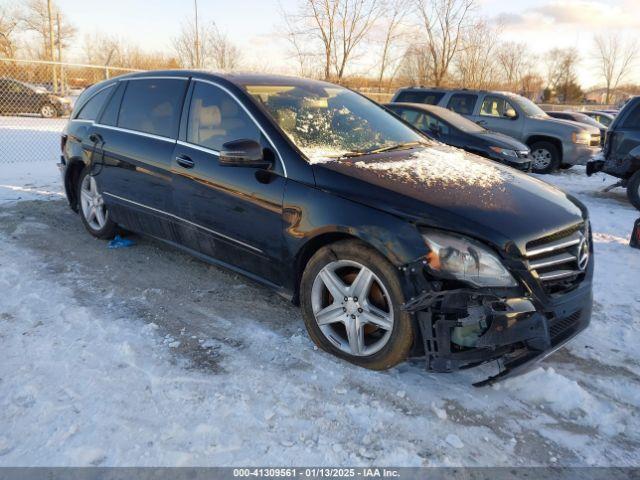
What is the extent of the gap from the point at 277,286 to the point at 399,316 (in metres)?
1.02

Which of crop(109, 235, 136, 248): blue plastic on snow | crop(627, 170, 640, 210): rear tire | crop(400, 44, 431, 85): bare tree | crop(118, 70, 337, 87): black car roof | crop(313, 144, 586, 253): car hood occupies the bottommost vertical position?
crop(109, 235, 136, 248): blue plastic on snow

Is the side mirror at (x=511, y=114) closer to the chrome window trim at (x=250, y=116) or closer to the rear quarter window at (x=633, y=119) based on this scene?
the rear quarter window at (x=633, y=119)

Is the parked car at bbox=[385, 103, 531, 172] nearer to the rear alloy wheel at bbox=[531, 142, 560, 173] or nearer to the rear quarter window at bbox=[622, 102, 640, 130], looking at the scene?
the rear quarter window at bbox=[622, 102, 640, 130]

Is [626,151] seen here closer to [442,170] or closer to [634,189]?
[634,189]

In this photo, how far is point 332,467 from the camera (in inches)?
84.4

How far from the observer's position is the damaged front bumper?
2453mm

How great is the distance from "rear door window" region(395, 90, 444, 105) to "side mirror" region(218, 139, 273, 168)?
903 cm

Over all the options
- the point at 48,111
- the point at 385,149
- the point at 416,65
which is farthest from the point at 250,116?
the point at 416,65

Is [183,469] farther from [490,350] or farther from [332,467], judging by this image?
[490,350]

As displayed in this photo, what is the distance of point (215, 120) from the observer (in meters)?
3.65

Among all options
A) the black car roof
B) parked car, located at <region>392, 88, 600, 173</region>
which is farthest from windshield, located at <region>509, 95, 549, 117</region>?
the black car roof

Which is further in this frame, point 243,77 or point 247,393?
point 243,77

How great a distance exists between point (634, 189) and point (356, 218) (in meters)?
6.68

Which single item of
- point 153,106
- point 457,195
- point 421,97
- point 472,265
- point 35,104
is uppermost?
point 421,97
